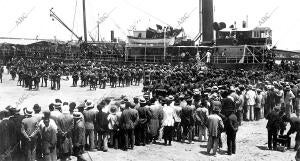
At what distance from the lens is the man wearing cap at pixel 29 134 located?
8.48m

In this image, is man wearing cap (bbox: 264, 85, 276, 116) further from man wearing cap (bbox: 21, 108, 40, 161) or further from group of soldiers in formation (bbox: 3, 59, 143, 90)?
group of soldiers in formation (bbox: 3, 59, 143, 90)

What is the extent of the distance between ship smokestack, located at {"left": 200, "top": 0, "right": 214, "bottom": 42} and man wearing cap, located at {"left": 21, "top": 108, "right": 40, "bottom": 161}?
3236 centimetres

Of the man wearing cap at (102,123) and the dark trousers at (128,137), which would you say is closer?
the man wearing cap at (102,123)

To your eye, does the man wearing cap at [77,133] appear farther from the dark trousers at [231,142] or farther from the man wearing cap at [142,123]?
the dark trousers at [231,142]

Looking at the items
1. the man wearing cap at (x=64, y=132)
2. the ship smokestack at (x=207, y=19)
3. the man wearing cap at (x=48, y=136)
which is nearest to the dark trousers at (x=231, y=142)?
the man wearing cap at (x=64, y=132)

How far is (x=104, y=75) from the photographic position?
81.0 ft

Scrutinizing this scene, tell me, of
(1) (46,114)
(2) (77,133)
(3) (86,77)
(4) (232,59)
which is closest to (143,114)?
(2) (77,133)

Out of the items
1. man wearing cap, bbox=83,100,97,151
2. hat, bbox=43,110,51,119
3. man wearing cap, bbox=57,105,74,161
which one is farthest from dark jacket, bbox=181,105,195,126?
hat, bbox=43,110,51,119

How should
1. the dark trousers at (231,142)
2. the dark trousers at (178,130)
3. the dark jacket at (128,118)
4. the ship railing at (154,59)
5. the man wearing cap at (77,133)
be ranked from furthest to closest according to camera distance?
the ship railing at (154,59) → the dark trousers at (178,130) → the dark trousers at (231,142) → the dark jacket at (128,118) → the man wearing cap at (77,133)

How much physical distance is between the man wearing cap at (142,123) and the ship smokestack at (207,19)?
95.5 ft

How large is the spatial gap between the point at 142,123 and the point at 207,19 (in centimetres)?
2967

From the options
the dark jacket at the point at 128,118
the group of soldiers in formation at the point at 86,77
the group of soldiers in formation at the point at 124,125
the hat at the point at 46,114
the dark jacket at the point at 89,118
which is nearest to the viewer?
the hat at the point at 46,114

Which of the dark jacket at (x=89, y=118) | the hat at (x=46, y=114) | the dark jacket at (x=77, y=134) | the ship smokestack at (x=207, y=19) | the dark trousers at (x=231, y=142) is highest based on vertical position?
the ship smokestack at (x=207, y=19)

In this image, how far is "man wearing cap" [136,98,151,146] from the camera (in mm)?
11125
